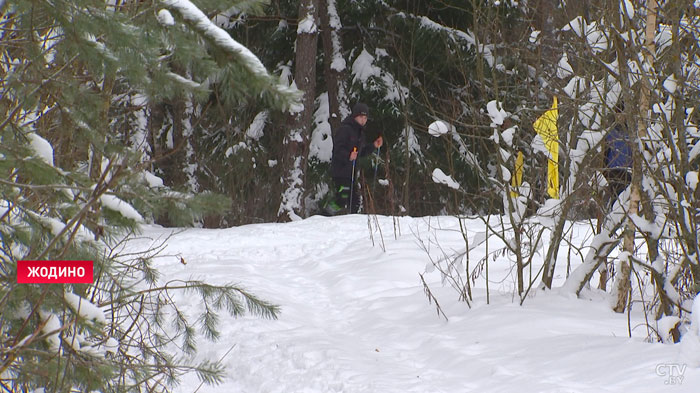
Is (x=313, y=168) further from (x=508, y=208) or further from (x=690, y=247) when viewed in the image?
(x=690, y=247)

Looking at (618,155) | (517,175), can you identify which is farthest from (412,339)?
(618,155)

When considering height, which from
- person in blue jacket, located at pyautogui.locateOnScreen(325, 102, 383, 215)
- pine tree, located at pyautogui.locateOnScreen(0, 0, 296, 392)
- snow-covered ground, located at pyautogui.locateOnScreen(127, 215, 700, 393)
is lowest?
snow-covered ground, located at pyautogui.locateOnScreen(127, 215, 700, 393)

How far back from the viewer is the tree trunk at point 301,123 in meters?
12.8

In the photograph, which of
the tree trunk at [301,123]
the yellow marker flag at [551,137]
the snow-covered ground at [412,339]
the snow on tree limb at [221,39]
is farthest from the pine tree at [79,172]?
the tree trunk at [301,123]

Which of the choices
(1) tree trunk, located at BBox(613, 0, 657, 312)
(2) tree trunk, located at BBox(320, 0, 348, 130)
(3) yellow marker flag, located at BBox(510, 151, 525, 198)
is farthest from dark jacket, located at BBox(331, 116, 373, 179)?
(1) tree trunk, located at BBox(613, 0, 657, 312)

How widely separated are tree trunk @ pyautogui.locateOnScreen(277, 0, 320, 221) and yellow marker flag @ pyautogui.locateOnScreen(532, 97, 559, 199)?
7.86m

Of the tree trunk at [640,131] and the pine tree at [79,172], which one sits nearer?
the pine tree at [79,172]

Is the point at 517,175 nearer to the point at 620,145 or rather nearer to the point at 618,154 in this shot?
the point at 620,145

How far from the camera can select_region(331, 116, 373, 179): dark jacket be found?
11.5m

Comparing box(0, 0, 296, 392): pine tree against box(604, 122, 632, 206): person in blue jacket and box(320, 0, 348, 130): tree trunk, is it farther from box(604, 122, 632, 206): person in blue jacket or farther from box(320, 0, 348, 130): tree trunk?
box(320, 0, 348, 130): tree trunk

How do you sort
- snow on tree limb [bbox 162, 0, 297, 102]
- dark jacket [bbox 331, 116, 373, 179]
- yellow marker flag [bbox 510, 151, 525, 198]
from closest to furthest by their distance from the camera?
snow on tree limb [bbox 162, 0, 297, 102]
yellow marker flag [bbox 510, 151, 525, 198]
dark jacket [bbox 331, 116, 373, 179]

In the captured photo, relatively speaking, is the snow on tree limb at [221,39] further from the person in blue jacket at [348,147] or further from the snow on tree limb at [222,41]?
the person in blue jacket at [348,147]

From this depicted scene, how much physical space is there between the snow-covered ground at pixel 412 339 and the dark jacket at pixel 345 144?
3786mm

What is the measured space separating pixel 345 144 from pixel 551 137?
259 inches
